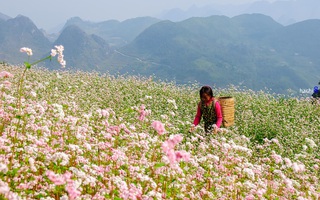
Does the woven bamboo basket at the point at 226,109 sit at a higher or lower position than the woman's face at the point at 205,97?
lower

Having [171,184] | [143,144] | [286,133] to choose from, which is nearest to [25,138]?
[143,144]

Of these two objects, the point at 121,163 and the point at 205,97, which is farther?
the point at 205,97

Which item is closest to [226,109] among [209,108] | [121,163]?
[209,108]

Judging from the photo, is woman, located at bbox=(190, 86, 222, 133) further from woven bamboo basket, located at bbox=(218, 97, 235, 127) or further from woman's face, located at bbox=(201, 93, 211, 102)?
woven bamboo basket, located at bbox=(218, 97, 235, 127)

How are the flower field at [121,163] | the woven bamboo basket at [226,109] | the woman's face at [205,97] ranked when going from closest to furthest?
the flower field at [121,163] → the woman's face at [205,97] → the woven bamboo basket at [226,109]

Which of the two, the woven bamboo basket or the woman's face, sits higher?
the woman's face

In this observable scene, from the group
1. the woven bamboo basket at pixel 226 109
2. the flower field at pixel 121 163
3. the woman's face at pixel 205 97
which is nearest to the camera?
the flower field at pixel 121 163

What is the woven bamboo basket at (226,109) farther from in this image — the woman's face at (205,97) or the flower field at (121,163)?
the woman's face at (205,97)

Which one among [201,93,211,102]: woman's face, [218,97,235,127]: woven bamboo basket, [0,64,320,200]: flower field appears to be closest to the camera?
[0,64,320,200]: flower field

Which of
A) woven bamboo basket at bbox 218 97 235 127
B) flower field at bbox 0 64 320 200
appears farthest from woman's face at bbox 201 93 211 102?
woven bamboo basket at bbox 218 97 235 127

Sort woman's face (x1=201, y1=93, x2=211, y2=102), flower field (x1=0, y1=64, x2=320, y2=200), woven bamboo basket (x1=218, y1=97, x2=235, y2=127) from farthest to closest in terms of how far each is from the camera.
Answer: woven bamboo basket (x1=218, y1=97, x2=235, y2=127), woman's face (x1=201, y1=93, x2=211, y2=102), flower field (x1=0, y1=64, x2=320, y2=200)

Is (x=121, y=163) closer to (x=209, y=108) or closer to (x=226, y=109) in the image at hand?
(x=209, y=108)

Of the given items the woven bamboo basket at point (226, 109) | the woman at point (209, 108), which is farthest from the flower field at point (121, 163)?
the woven bamboo basket at point (226, 109)

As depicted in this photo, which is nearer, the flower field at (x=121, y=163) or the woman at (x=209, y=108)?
the flower field at (x=121, y=163)
